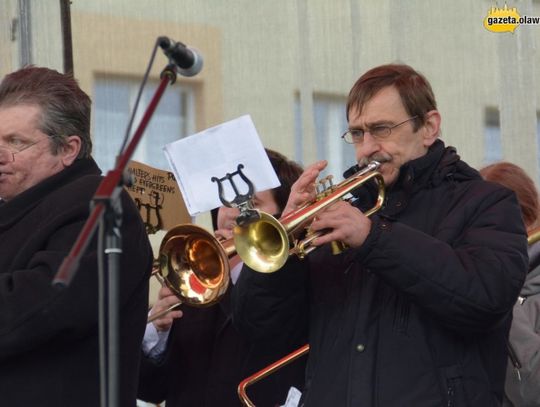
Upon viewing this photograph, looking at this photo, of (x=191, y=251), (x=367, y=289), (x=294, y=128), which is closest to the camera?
(x=367, y=289)

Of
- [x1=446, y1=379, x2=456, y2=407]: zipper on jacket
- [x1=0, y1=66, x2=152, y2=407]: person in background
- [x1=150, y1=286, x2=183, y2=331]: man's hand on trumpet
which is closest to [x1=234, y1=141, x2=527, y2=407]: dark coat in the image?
Result: [x1=446, y1=379, x2=456, y2=407]: zipper on jacket

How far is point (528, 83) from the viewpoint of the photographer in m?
5.24

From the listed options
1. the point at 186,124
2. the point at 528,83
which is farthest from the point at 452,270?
the point at 186,124

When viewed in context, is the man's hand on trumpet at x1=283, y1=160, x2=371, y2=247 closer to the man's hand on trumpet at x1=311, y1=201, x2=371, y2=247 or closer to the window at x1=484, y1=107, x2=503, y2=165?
the man's hand on trumpet at x1=311, y1=201, x2=371, y2=247

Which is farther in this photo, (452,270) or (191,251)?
(191,251)

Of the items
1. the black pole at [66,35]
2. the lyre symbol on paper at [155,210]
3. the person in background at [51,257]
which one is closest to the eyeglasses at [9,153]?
the person in background at [51,257]

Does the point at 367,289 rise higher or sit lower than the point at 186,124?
lower

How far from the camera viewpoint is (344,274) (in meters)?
3.65

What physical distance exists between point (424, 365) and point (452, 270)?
290mm

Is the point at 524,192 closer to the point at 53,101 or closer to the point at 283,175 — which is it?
the point at 283,175

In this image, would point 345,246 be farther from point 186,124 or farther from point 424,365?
point 186,124

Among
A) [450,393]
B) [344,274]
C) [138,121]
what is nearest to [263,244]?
[344,274]

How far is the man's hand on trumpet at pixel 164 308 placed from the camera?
14.4 feet

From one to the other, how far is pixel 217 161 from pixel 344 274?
779mm
